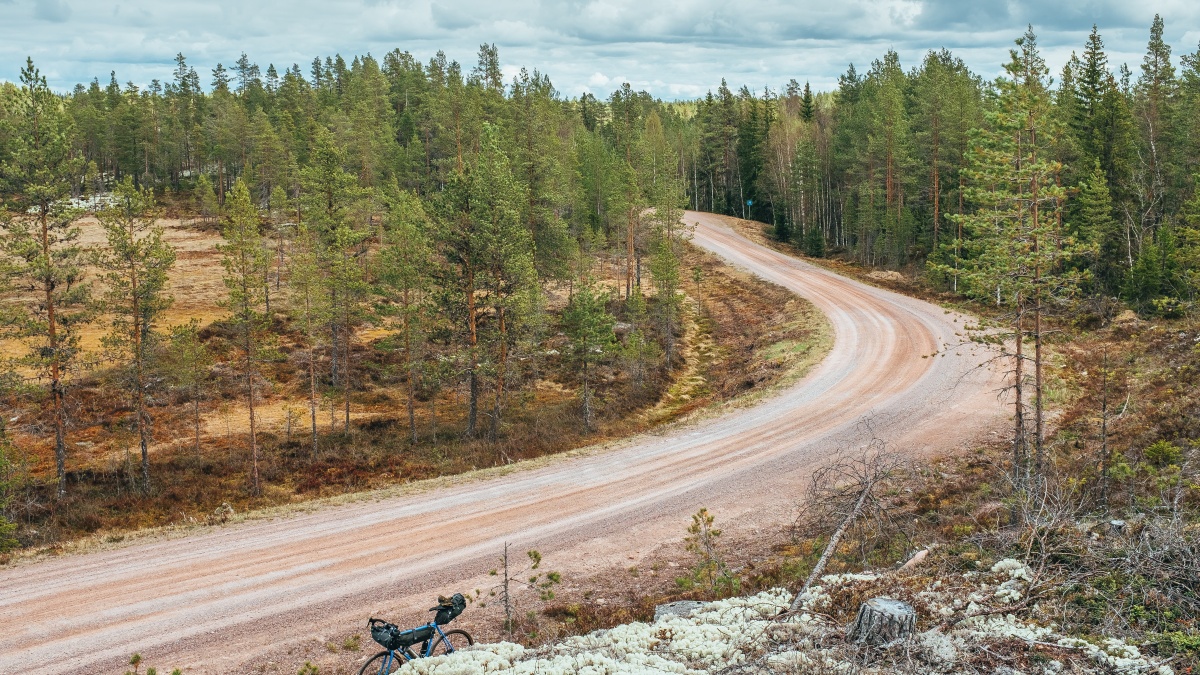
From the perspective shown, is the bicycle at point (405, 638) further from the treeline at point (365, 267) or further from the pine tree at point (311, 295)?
the pine tree at point (311, 295)

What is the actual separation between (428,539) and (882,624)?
1217cm

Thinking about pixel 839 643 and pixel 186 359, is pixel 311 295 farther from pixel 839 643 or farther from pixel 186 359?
pixel 839 643

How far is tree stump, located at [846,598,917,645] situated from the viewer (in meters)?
7.54

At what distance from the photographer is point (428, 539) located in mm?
17406

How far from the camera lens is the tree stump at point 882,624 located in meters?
7.54

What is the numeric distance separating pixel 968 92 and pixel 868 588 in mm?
52042

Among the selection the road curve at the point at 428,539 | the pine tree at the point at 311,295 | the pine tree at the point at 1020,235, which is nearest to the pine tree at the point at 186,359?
the pine tree at the point at 311,295

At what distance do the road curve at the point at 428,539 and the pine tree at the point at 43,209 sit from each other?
499 inches

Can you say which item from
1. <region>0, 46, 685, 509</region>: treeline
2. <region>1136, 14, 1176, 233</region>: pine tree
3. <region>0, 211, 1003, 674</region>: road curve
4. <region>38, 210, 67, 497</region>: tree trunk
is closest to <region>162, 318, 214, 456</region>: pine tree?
<region>0, 46, 685, 509</region>: treeline

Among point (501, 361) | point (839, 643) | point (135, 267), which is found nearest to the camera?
point (839, 643)

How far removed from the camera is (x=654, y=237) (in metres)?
50.5

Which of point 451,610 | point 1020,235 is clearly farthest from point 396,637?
point 1020,235

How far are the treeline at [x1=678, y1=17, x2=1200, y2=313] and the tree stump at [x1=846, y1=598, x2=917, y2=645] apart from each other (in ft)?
40.5

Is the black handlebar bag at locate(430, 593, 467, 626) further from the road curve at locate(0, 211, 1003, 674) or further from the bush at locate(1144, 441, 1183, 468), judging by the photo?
the bush at locate(1144, 441, 1183, 468)
